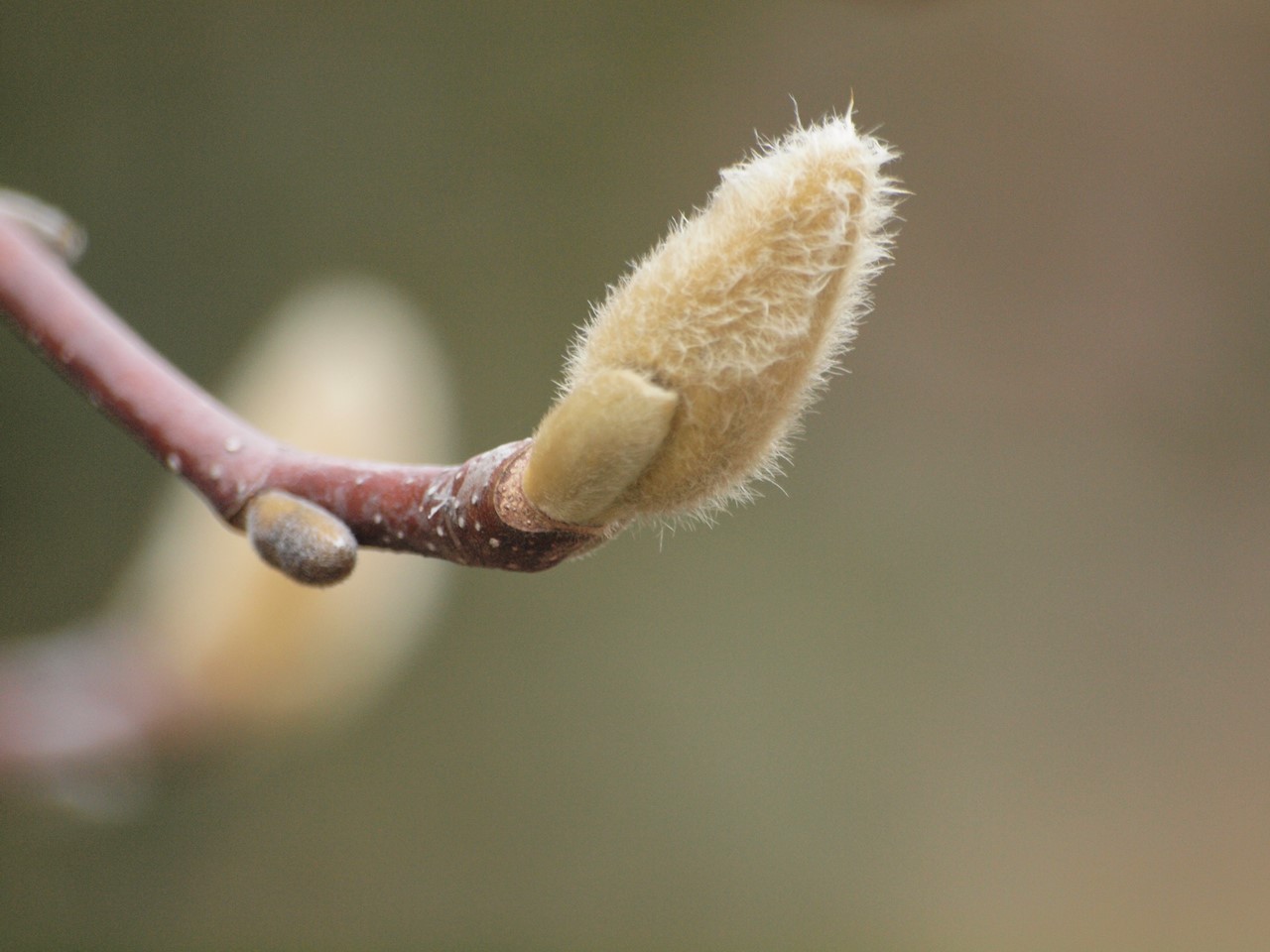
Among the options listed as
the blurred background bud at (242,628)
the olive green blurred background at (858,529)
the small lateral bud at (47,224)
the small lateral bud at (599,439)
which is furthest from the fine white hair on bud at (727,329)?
the olive green blurred background at (858,529)

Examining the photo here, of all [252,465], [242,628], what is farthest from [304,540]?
[242,628]

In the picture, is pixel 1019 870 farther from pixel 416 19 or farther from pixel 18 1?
pixel 18 1

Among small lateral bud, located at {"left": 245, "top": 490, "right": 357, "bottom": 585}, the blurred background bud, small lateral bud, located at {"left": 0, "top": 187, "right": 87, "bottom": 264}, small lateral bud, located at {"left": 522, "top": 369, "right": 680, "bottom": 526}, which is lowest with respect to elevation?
small lateral bud, located at {"left": 522, "top": 369, "right": 680, "bottom": 526}

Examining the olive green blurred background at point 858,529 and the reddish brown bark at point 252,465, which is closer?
the reddish brown bark at point 252,465

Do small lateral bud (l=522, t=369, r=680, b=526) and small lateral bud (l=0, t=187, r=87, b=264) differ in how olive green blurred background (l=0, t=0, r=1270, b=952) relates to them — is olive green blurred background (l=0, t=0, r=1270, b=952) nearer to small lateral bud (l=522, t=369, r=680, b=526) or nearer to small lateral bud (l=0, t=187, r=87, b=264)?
small lateral bud (l=0, t=187, r=87, b=264)

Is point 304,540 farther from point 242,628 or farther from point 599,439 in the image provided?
point 242,628

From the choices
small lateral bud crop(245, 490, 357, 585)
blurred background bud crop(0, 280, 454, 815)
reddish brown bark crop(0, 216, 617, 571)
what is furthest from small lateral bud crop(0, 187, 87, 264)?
blurred background bud crop(0, 280, 454, 815)

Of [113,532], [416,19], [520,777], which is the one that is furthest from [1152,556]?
[113,532]

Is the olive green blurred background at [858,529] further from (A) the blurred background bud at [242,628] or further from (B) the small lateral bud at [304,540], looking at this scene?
(B) the small lateral bud at [304,540]
